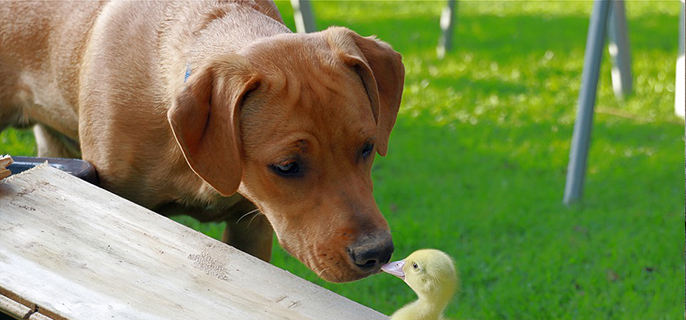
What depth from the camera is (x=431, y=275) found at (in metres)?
2.69

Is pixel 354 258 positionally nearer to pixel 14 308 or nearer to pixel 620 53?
pixel 14 308

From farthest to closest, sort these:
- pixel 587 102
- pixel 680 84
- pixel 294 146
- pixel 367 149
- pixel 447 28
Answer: pixel 447 28
pixel 680 84
pixel 587 102
pixel 367 149
pixel 294 146

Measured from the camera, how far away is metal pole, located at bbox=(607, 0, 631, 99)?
8.16 meters

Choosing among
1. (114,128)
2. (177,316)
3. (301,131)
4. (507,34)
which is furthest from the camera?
(507,34)

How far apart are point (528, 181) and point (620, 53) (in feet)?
8.52

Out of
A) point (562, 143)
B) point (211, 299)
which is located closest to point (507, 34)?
point (562, 143)

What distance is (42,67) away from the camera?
4.01 meters

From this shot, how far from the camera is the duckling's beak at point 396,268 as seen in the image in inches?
111

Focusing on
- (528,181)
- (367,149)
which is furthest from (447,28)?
(367,149)

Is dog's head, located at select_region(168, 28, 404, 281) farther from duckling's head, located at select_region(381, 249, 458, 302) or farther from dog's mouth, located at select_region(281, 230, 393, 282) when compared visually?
duckling's head, located at select_region(381, 249, 458, 302)

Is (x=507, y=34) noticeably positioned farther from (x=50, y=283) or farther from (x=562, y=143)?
(x=50, y=283)

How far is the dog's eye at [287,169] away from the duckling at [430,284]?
1.87ft

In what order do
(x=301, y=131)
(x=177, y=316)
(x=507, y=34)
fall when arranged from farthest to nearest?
(x=507, y=34) < (x=301, y=131) < (x=177, y=316)

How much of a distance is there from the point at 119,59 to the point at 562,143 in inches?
186
